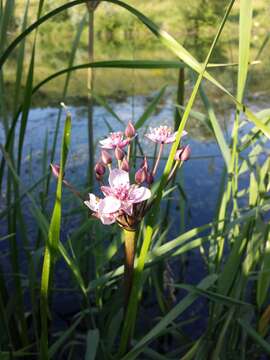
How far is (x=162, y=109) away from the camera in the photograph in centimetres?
404

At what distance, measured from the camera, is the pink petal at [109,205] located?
0.59m

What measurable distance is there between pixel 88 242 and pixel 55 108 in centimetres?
284

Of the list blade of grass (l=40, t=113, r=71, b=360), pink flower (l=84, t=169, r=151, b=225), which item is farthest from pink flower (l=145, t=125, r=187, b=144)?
blade of grass (l=40, t=113, r=71, b=360)

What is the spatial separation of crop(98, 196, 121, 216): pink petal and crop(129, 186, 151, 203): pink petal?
0.03 metres

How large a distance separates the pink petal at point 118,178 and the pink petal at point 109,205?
0.13 feet

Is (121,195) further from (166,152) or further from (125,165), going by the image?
(166,152)

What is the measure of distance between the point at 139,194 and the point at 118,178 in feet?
0.18

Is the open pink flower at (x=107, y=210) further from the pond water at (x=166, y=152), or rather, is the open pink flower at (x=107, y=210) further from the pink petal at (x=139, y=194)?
the pond water at (x=166, y=152)

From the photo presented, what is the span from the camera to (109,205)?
0.60 metres

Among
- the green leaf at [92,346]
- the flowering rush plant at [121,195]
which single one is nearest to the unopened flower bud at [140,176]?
the flowering rush plant at [121,195]

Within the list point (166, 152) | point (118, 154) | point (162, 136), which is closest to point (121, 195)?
point (118, 154)

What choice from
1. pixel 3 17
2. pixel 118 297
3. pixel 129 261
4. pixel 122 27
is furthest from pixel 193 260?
pixel 122 27

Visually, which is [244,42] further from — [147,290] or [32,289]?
[147,290]

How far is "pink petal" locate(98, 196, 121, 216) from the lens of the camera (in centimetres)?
59
